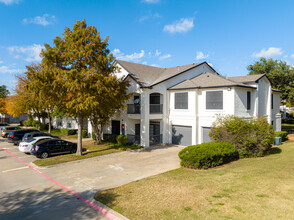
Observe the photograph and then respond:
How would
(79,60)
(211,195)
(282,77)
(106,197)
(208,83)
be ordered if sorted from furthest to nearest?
(282,77), (208,83), (79,60), (106,197), (211,195)

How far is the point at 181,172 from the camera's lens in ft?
38.4

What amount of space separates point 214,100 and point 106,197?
13.9 meters

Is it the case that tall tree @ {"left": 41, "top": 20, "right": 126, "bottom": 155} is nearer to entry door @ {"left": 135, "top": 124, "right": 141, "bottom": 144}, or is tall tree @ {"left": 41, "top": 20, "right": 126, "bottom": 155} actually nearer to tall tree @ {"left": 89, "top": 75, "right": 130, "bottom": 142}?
tall tree @ {"left": 89, "top": 75, "right": 130, "bottom": 142}

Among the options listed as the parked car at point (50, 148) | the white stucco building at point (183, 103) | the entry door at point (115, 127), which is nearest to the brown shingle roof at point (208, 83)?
the white stucco building at point (183, 103)

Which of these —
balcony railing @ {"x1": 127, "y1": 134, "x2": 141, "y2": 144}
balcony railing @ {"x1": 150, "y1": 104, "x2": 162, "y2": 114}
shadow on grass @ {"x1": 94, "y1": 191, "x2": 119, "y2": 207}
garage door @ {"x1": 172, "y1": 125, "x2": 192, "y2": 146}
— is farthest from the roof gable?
shadow on grass @ {"x1": 94, "y1": 191, "x2": 119, "y2": 207}

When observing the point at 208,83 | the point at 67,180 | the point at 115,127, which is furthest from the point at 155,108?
the point at 67,180

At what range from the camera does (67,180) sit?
10.9m

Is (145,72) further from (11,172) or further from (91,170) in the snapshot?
(11,172)

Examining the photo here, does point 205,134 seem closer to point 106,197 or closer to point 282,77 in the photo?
point 106,197

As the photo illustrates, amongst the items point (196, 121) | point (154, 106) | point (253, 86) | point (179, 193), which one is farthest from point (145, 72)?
point (179, 193)

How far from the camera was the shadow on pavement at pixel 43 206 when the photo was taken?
7.17 meters

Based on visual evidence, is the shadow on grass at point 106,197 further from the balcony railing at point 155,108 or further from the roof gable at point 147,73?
the roof gable at point 147,73

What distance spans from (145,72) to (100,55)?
29.0ft

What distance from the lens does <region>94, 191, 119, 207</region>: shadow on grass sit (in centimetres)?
793
